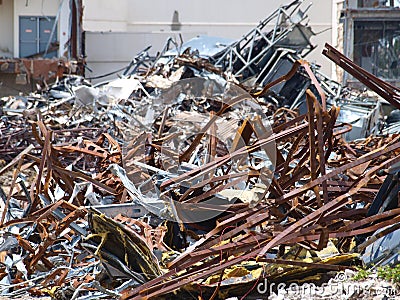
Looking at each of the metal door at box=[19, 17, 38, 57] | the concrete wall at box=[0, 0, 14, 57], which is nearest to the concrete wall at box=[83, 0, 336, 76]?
the metal door at box=[19, 17, 38, 57]

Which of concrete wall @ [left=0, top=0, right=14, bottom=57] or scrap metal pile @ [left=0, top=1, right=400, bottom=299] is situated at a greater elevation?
concrete wall @ [left=0, top=0, right=14, bottom=57]

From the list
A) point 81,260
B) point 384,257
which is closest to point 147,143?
point 81,260

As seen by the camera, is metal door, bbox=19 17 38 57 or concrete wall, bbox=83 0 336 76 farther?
concrete wall, bbox=83 0 336 76

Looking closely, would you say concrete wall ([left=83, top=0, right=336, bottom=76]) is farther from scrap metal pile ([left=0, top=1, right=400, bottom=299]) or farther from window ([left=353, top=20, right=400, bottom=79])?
scrap metal pile ([left=0, top=1, right=400, bottom=299])

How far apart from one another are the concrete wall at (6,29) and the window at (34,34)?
0.40 m

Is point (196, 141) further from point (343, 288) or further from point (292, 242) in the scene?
point (343, 288)

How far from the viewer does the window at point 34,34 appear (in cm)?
2055

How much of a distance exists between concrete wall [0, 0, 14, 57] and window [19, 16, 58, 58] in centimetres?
40

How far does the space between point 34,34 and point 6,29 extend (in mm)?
912

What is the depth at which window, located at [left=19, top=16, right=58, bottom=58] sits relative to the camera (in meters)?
20.5

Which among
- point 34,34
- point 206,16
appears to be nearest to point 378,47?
point 206,16

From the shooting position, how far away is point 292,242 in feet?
11.5

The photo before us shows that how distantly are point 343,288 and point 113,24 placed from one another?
21.6m

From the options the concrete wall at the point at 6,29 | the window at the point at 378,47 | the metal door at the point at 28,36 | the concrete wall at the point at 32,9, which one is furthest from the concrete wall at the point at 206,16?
the window at the point at 378,47
